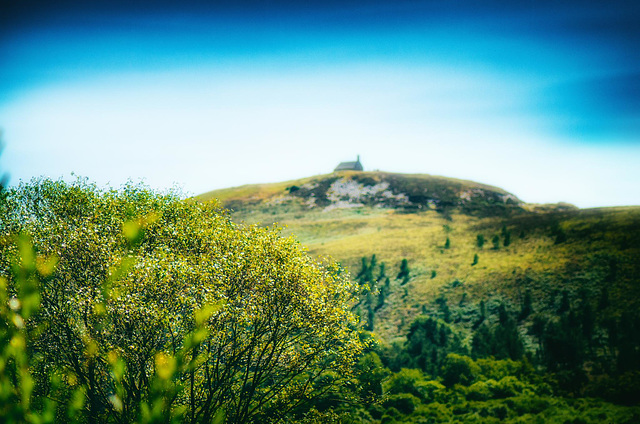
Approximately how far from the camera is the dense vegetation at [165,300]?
17.0m

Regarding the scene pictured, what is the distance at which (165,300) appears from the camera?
18.0m

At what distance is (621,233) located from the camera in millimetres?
72312

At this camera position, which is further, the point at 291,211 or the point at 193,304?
the point at 291,211

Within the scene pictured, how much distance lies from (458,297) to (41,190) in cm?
6476

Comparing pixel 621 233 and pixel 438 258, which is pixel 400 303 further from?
pixel 621 233

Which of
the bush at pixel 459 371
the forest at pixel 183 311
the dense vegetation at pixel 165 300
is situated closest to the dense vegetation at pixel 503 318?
the bush at pixel 459 371

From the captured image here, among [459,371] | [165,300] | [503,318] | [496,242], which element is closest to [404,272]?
[496,242]

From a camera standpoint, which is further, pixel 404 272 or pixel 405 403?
pixel 404 272

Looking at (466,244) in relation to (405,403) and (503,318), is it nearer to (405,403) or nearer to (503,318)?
(503,318)

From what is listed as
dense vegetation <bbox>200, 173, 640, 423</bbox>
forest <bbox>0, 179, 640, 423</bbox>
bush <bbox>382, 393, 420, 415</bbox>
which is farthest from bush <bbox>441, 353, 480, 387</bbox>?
forest <bbox>0, 179, 640, 423</bbox>

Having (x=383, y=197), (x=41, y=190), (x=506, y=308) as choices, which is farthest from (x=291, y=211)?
(x=41, y=190)

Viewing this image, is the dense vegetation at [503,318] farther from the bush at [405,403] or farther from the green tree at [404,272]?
the green tree at [404,272]

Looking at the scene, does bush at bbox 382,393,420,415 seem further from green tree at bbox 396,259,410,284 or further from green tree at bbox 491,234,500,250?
green tree at bbox 491,234,500,250

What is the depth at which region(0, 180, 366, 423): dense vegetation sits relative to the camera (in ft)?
55.9
